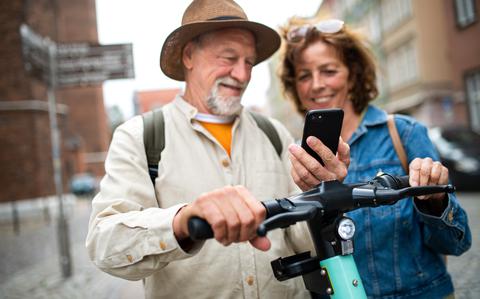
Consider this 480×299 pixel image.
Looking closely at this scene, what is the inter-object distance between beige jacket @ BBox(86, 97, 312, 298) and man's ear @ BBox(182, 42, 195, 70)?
186 mm

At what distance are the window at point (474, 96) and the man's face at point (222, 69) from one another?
1242 cm

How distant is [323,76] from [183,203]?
115 cm

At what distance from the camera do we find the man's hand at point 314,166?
1.18 metres

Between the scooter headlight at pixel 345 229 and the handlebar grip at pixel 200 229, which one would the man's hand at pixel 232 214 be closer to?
the handlebar grip at pixel 200 229

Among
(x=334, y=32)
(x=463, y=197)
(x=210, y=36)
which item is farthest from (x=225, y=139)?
(x=463, y=197)

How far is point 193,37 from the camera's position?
2.01m

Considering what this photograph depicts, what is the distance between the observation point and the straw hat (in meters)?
1.89

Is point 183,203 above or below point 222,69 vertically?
below

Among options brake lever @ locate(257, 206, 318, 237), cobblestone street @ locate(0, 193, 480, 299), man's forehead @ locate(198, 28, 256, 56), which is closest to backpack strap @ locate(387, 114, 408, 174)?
man's forehead @ locate(198, 28, 256, 56)

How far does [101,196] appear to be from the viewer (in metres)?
1.51

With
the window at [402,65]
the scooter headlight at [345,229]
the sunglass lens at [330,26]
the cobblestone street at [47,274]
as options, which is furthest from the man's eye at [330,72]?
the window at [402,65]

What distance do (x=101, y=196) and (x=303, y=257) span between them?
0.75 meters

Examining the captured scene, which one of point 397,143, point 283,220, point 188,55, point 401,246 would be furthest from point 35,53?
point 283,220

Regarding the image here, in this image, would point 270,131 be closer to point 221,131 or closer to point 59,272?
point 221,131
